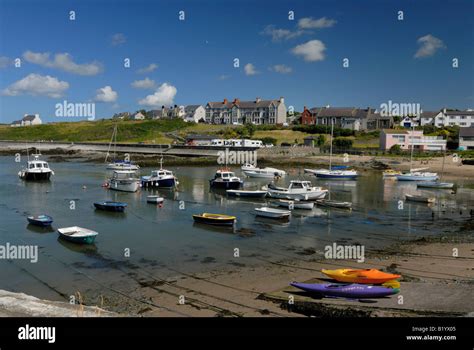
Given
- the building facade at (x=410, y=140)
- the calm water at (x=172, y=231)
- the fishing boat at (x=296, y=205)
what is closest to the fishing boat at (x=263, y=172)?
the calm water at (x=172, y=231)

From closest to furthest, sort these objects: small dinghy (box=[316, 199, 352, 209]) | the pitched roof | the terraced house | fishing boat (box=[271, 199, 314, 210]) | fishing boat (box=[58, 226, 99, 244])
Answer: fishing boat (box=[58, 226, 99, 244]), fishing boat (box=[271, 199, 314, 210]), small dinghy (box=[316, 199, 352, 209]), the pitched roof, the terraced house

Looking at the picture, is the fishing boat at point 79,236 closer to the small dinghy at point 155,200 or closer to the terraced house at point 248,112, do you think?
the small dinghy at point 155,200

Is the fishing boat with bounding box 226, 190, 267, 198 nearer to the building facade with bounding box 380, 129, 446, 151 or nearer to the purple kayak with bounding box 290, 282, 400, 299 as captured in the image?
the purple kayak with bounding box 290, 282, 400, 299

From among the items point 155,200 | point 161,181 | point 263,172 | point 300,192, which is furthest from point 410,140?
point 155,200

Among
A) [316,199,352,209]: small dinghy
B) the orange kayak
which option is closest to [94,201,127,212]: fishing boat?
[316,199,352,209]: small dinghy

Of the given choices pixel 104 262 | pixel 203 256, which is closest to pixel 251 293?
pixel 203 256

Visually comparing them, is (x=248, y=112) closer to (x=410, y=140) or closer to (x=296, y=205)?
(x=410, y=140)

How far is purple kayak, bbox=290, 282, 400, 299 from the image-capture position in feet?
46.7

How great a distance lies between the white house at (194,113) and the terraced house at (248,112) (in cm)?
799

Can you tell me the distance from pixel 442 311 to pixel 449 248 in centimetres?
1076

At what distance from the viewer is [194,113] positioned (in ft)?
477

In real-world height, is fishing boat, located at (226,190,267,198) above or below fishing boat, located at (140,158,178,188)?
below

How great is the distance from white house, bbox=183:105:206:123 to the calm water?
99.6m

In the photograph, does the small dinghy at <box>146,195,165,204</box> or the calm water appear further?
the small dinghy at <box>146,195,165,204</box>
